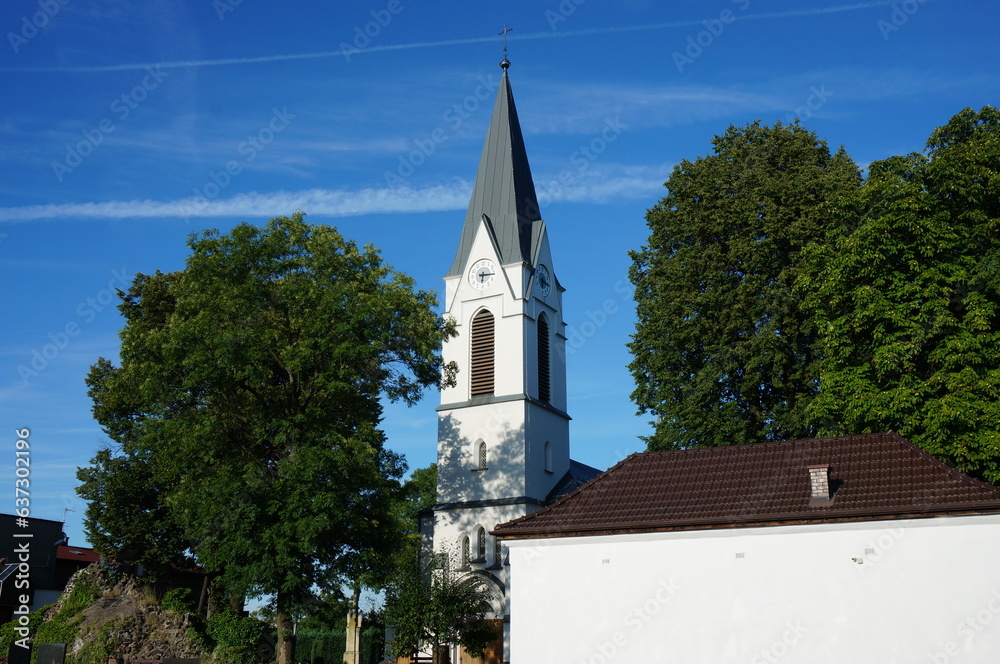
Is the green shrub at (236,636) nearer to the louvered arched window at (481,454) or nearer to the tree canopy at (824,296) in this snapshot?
the louvered arched window at (481,454)

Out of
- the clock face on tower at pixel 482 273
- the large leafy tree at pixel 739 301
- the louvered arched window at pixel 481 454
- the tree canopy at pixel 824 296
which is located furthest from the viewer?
the clock face on tower at pixel 482 273

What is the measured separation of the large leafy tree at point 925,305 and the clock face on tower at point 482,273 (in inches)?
676

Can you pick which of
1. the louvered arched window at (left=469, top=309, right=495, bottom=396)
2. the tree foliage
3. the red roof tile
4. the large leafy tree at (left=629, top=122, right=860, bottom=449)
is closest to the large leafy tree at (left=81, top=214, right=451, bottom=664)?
the tree foliage

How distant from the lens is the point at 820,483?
61.3 feet

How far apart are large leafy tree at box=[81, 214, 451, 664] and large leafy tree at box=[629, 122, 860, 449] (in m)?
7.69

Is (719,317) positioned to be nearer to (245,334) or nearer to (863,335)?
(863,335)

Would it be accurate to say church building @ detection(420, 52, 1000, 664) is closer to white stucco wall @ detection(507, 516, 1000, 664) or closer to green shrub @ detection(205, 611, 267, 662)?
white stucco wall @ detection(507, 516, 1000, 664)

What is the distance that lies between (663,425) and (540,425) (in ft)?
28.8

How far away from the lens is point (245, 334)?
966 inches

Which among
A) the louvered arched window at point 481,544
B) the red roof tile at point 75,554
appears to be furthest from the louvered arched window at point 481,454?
the red roof tile at point 75,554

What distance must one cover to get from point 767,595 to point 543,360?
20924mm

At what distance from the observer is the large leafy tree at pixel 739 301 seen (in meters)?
27.1

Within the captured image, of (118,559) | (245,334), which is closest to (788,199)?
(245,334)

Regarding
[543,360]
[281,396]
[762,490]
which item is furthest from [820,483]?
[543,360]
